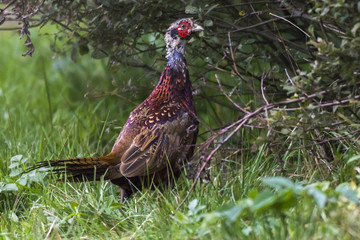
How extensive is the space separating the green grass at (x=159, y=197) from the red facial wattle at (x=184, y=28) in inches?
30.3

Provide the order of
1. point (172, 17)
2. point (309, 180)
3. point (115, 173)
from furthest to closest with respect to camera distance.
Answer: point (172, 17) < point (115, 173) < point (309, 180)

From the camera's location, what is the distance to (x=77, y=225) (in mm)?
2992

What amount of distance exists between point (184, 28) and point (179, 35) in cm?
8

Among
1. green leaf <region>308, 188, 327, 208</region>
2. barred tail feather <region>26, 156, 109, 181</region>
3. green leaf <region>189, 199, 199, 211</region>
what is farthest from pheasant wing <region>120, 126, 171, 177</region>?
green leaf <region>308, 188, 327, 208</region>

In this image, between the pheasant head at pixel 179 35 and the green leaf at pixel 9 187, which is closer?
the green leaf at pixel 9 187

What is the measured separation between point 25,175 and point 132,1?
1.14m

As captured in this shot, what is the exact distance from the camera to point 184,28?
364 cm

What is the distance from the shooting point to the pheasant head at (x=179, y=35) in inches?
142

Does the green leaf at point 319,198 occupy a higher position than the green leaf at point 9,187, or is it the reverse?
the green leaf at point 319,198

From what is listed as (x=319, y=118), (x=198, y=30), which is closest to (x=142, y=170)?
(x=198, y=30)

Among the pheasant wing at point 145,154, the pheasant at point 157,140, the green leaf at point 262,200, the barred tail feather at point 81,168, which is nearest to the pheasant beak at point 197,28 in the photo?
the pheasant at point 157,140

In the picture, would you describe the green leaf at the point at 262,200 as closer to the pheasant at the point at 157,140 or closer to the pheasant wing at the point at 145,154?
the pheasant at the point at 157,140

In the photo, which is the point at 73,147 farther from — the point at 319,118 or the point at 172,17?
the point at 319,118

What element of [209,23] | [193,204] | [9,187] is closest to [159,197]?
[193,204]
